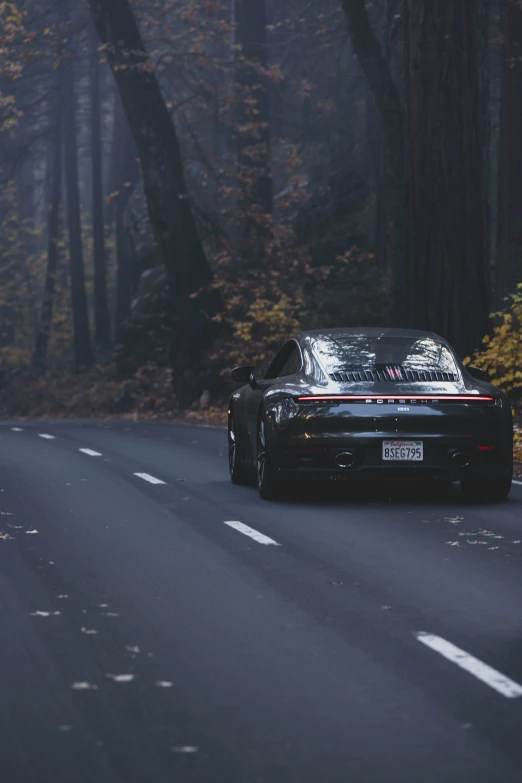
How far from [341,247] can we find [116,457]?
61.8 ft

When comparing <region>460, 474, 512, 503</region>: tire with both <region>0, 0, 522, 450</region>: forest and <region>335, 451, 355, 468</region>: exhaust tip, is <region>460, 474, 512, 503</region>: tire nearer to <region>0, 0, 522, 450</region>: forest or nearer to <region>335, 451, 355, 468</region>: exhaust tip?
<region>335, 451, 355, 468</region>: exhaust tip

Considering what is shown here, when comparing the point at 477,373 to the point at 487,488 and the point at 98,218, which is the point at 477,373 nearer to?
the point at 487,488

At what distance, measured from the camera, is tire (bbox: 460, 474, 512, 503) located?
13.1m

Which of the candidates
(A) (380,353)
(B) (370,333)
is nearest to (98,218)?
(B) (370,333)

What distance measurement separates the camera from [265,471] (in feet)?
43.4

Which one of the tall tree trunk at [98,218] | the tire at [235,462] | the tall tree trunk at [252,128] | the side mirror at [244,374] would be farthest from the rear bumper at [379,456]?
the tall tree trunk at [98,218]

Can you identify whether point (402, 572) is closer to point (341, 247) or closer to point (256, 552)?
point (256, 552)

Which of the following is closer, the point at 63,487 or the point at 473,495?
the point at 473,495

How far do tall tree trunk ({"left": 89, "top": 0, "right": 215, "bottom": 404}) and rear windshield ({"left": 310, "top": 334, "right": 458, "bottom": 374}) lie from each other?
18.3 meters

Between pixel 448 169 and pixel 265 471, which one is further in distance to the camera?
pixel 448 169

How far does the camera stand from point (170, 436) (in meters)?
23.6

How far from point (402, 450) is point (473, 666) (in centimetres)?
606

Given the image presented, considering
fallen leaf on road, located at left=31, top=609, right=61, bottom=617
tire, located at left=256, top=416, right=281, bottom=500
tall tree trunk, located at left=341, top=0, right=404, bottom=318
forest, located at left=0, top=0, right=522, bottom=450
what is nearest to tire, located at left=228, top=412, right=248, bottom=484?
tire, located at left=256, top=416, right=281, bottom=500

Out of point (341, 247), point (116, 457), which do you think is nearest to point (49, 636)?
point (116, 457)
